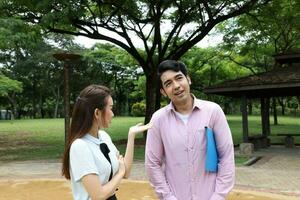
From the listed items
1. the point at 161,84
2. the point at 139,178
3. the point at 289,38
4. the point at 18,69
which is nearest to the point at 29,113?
the point at 18,69

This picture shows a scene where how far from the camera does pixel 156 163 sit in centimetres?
264

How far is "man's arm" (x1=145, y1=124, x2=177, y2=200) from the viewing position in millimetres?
2578

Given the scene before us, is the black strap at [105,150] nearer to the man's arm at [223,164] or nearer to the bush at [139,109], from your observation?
the man's arm at [223,164]

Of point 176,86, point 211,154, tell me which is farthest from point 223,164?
point 176,86

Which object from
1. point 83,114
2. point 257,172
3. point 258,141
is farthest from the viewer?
point 258,141

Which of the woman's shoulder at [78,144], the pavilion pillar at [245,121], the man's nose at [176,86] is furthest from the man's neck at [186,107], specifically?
the pavilion pillar at [245,121]

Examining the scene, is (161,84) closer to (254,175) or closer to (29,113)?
(254,175)

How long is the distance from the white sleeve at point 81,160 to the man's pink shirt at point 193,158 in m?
0.54

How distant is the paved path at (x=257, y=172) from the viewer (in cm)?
854

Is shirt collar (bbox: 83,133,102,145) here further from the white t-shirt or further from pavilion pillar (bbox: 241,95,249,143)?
pavilion pillar (bbox: 241,95,249,143)

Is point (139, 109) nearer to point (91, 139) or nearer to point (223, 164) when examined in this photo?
point (223, 164)

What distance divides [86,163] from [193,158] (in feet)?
2.18

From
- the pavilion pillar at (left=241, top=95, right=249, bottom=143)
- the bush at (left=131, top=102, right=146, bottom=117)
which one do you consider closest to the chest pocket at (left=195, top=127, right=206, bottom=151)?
the pavilion pillar at (left=241, top=95, right=249, bottom=143)

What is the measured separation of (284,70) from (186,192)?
13.3 m
